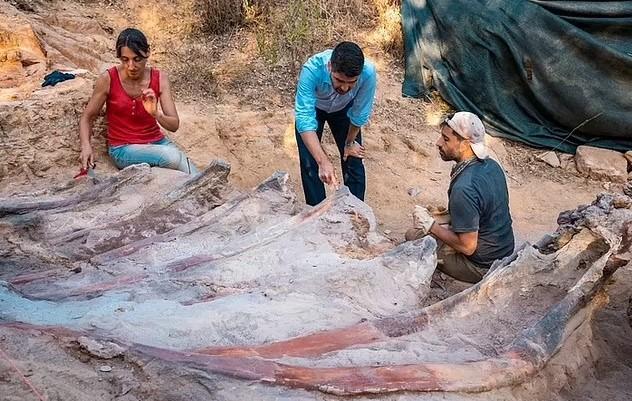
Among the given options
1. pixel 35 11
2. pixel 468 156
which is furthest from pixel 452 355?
pixel 35 11

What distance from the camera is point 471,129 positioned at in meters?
3.15

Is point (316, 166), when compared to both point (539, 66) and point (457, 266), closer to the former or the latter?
point (457, 266)

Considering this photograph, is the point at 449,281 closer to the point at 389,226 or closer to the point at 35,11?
the point at 389,226

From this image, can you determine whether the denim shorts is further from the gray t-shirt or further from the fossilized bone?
the gray t-shirt

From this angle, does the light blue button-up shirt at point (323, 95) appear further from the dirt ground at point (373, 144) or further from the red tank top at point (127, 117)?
the dirt ground at point (373, 144)

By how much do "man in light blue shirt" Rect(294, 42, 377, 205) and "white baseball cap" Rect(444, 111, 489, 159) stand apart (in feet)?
1.80

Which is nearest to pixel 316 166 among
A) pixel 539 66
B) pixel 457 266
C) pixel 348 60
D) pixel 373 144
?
pixel 348 60

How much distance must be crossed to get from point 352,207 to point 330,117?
3.82ft

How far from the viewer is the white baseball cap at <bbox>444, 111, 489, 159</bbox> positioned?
314 cm

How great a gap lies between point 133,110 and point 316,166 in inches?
45.1

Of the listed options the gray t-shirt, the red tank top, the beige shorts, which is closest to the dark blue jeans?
the beige shorts

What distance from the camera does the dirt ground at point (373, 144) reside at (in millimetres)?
5180

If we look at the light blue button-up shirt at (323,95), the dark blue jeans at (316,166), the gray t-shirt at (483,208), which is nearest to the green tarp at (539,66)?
the dark blue jeans at (316,166)

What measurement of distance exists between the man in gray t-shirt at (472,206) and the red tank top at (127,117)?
174 cm
